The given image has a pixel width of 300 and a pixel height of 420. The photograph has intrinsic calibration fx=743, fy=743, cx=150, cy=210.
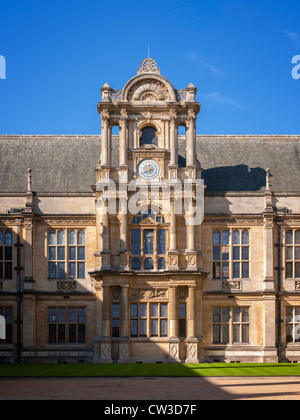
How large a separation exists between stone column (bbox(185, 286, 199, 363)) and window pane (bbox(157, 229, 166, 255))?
288cm

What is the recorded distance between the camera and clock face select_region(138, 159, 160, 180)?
44375mm

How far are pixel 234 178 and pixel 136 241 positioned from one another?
27.0 ft

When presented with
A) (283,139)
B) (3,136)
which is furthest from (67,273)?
(283,139)

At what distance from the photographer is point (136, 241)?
1734 inches

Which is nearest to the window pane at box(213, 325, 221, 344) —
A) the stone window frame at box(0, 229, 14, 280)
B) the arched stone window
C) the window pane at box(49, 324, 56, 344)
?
the window pane at box(49, 324, 56, 344)

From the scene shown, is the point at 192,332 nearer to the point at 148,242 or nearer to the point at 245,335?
the point at 245,335

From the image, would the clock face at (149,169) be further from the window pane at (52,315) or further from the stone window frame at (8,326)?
the stone window frame at (8,326)

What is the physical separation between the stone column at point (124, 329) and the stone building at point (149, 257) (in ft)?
0.27

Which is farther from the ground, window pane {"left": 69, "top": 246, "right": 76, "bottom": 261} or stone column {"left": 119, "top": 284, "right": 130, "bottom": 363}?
window pane {"left": 69, "top": 246, "right": 76, "bottom": 261}

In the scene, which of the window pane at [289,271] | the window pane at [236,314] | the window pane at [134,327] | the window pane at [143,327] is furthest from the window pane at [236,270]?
the window pane at [134,327]

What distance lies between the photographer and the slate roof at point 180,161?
47500 mm

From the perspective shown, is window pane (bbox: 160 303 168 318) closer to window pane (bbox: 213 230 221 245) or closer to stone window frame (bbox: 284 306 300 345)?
window pane (bbox: 213 230 221 245)

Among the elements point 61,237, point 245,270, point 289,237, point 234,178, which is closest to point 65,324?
point 61,237
